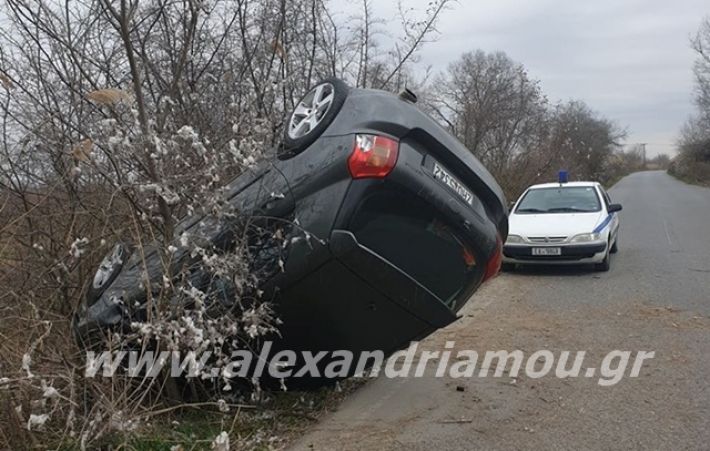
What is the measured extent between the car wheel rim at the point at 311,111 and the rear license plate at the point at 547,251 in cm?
694

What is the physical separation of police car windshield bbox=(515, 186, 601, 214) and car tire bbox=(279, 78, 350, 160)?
809 cm

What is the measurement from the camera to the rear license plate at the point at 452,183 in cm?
374

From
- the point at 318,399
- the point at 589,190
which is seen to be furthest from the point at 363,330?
the point at 589,190

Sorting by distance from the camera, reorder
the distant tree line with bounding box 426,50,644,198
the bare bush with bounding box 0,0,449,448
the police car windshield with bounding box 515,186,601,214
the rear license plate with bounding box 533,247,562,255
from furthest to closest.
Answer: the distant tree line with bounding box 426,50,644,198, the police car windshield with bounding box 515,186,601,214, the rear license plate with bounding box 533,247,562,255, the bare bush with bounding box 0,0,449,448

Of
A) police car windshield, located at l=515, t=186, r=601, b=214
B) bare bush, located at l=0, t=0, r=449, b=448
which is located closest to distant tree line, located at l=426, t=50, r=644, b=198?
police car windshield, located at l=515, t=186, r=601, b=214

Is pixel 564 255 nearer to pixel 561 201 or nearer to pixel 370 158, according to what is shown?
pixel 561 201

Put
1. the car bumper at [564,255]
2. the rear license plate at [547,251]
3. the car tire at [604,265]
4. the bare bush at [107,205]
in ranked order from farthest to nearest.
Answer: the car tire at [604,265] → the rear license plate at [547,251] → the car bumper at [564,255] → the bare bush at [107,205]

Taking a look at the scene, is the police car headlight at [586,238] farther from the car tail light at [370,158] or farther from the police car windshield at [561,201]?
the car tail light at [370,158]

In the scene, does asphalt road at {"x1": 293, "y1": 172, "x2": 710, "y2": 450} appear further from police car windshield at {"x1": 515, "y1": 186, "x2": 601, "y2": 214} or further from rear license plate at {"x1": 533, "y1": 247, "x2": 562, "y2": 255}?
police car windshield at {"x1": 515, "y1": 186, "x2": 601, "y2": 214}

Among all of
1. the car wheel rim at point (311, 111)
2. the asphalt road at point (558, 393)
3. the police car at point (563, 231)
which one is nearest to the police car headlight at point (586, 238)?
the police car at point (563, 231)

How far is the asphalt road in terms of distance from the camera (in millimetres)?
3709

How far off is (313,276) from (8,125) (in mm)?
2760

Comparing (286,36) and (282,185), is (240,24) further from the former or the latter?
(282,185)

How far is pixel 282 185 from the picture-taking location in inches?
145
